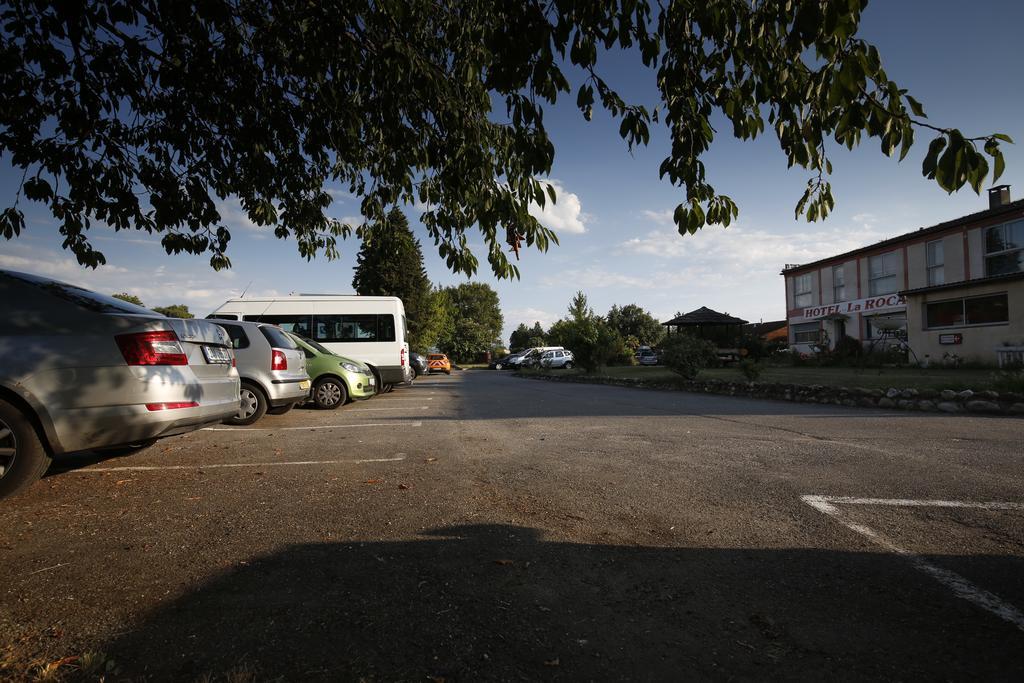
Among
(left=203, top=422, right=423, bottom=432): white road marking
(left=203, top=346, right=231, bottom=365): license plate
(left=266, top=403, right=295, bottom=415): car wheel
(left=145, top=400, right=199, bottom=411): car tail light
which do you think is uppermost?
(left=203, top=346, right=231, bottom=365): license plate

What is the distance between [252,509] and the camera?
3.80 metres

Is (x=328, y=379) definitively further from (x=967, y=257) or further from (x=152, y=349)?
(x=967, y=257)

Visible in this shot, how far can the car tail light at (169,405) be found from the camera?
408cm

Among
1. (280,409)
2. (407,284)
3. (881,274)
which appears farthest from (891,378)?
(407,284)

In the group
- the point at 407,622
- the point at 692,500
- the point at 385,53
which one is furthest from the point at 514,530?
the point at 385,53

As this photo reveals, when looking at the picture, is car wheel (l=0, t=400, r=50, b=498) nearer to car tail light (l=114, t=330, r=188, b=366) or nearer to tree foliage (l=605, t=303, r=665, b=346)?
car tail light (l=114, t=330, r=188, b=366)

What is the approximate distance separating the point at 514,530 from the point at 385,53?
12.4 feet

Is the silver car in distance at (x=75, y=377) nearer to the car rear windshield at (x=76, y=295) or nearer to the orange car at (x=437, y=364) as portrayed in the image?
the car rear windshield at (x=76, y=295)

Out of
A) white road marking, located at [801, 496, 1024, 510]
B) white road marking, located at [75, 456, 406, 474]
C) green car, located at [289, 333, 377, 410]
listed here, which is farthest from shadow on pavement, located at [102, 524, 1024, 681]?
green car, located at [289, 333, 377, 410]

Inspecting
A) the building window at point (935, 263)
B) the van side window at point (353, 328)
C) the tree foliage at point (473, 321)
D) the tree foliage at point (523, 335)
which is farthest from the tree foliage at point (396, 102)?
the tree foliage at point (523, 335)

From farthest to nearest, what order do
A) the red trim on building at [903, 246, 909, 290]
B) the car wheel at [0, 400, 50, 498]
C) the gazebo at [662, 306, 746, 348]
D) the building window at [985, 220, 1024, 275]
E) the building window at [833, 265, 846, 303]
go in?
the gazebo at [662, 306, 746, 348] < the building window at [833, 265, 846, 303] < the red trim on building at [903, 246, 909, 290] < the building window at [985, 220, 1024, 275] < the car wheel at [0, 400, 50, 498]

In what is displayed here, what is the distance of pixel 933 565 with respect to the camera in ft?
Answer: 9.03

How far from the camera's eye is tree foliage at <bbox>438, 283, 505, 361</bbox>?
77.2 m

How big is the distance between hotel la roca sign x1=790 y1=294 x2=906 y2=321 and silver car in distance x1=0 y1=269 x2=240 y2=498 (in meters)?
28.8
